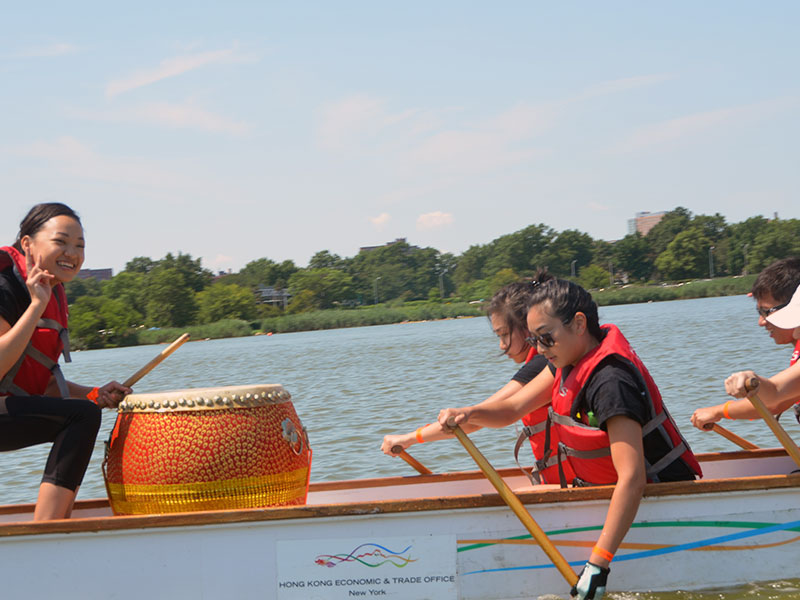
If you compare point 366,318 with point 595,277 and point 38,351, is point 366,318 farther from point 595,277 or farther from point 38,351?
point 38,351

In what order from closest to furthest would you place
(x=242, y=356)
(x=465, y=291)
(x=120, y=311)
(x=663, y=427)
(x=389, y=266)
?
(x=663, y=427) < (x=242, y=356) < (x=120, y=311) < (x=465, y=291) < (x=389, y=266)

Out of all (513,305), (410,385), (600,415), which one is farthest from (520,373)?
(410,385)

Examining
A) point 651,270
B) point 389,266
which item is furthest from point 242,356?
point 389,266

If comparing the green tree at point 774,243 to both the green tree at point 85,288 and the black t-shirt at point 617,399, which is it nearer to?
the green tree at point 85,288

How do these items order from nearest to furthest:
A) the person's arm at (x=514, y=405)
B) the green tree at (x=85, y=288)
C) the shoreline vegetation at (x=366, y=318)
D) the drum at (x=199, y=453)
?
the drum at (x=199, y=453), the person's arm at (x=514, y=405), the shoreline vegetation at (x=366, y=318), the green tree at (x=85, y=288)

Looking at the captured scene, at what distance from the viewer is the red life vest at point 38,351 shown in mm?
3623

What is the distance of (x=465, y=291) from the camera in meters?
107

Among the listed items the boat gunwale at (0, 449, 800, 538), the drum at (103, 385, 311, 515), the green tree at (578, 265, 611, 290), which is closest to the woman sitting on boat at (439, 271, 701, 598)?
the boat gunwale at (0, 449, 800, 538)

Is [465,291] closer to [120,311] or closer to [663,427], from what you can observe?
[120,311]

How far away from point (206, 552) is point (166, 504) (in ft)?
0.93

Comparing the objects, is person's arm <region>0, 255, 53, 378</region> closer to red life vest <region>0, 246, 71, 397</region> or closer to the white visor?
red life vest <region>0, 246, 71, 397</region>

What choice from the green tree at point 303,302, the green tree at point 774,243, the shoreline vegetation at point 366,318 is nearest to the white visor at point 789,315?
the shoreline vegetation at point 366,318

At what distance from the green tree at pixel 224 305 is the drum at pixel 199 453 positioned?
2817 inches

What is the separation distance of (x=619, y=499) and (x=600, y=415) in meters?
0.32
